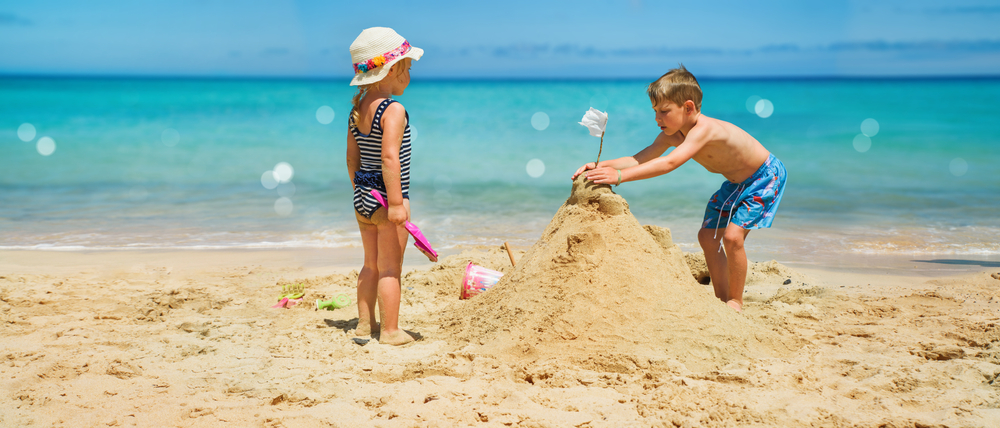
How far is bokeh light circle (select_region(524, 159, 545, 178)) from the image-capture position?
40.0 ft

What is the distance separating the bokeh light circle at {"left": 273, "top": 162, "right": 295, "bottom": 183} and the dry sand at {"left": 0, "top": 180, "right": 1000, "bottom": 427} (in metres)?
7.26

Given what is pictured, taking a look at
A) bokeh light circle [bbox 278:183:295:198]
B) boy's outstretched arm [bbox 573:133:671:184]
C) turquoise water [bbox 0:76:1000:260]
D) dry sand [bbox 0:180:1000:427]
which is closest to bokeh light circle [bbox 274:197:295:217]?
turquoise water [bbox 0:76:1000:260]

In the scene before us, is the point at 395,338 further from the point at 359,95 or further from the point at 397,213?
the point at 359,95

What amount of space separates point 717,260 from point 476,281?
1468 millimetres

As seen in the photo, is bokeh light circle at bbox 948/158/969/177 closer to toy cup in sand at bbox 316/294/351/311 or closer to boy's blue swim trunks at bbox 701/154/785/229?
boy's blue swim trunks at bbox 701/154/785/229

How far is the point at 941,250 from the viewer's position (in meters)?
5.72

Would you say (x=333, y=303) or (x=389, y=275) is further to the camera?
(x=333, y=303)

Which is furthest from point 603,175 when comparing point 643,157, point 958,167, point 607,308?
point 958,167

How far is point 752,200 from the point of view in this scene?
3691 millimetres

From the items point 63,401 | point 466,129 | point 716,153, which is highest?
point 466,129

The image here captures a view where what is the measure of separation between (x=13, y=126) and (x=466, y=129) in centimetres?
1472

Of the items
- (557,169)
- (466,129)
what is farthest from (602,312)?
(466,129)

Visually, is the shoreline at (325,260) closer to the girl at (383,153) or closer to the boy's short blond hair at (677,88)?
the girl at (383,153)

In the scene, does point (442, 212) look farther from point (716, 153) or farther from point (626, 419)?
point (626, 419)
